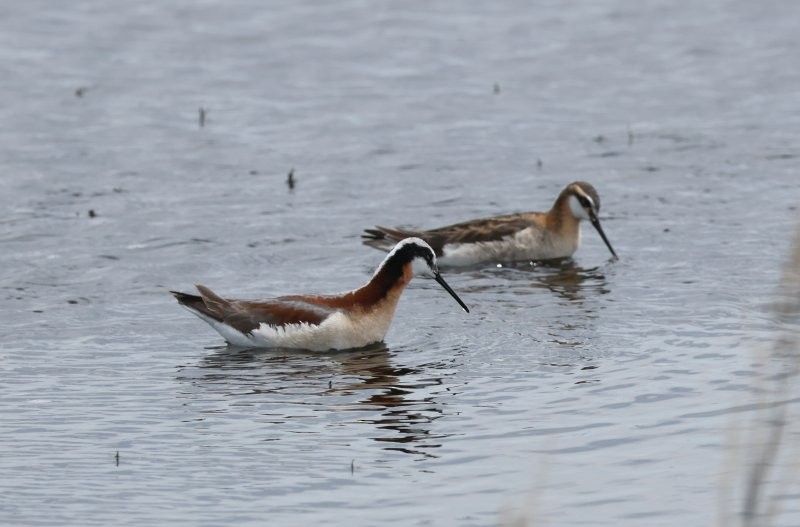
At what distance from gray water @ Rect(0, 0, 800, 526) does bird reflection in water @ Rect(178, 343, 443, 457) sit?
44mm

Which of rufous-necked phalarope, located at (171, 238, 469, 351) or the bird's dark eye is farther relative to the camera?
the bird's dark eye

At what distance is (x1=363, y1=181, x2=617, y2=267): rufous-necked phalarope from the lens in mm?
19188

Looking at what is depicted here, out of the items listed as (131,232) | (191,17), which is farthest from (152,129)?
(191,17)

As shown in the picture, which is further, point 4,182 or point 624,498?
point 4,182

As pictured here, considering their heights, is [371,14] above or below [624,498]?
above

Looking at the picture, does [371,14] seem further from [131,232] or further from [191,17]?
[131,232]

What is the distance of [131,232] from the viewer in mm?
19828

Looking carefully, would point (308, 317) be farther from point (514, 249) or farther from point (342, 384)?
point (514, 249)

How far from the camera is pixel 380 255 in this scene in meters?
19.6

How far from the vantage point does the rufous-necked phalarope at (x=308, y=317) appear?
15133 millimetres

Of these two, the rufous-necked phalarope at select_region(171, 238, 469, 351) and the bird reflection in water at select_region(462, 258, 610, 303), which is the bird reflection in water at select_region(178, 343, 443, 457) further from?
the bird reflection in water at select_region(462, 258, 610, 303)

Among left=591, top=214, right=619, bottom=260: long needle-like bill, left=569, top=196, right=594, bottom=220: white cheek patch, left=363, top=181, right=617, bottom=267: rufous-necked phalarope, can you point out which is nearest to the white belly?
left=363, top=181, right=617, bottom=267: rufous-necked phalarope

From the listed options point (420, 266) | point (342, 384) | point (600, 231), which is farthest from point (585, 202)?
point (342, 384)

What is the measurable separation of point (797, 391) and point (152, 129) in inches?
561
